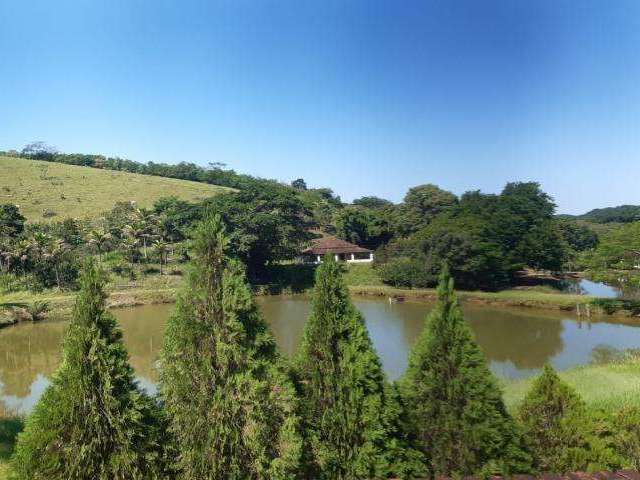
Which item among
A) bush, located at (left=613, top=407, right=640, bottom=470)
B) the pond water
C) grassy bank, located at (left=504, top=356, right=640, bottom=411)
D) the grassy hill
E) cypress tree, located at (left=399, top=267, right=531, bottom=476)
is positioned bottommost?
the pond water

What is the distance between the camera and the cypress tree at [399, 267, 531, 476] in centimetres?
519

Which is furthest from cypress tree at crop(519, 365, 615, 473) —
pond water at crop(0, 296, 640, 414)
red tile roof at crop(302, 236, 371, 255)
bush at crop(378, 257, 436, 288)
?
red tile roof at crop(302, 236, 371, 255)

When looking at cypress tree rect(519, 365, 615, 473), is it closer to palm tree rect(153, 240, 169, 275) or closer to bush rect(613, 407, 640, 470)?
bush rect(613, 407, 640, 470)

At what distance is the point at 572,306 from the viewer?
82.2ft

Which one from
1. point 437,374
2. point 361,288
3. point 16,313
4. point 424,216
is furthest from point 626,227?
point 16,313

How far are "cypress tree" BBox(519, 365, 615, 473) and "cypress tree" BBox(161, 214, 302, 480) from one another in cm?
322

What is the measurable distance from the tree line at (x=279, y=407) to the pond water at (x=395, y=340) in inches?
315

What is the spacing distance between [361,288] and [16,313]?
2213 cm

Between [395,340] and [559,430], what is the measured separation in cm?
1353

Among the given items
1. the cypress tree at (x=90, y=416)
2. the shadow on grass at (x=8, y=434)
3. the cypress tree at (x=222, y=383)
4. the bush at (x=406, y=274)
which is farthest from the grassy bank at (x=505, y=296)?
the cypress tree at (x=90, y=416)

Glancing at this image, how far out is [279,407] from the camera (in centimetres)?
471

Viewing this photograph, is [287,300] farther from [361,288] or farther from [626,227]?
[626,227]

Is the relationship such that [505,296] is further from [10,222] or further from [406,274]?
[10,222]

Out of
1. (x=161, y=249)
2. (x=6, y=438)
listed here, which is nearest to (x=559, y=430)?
(x=6, y=438)
